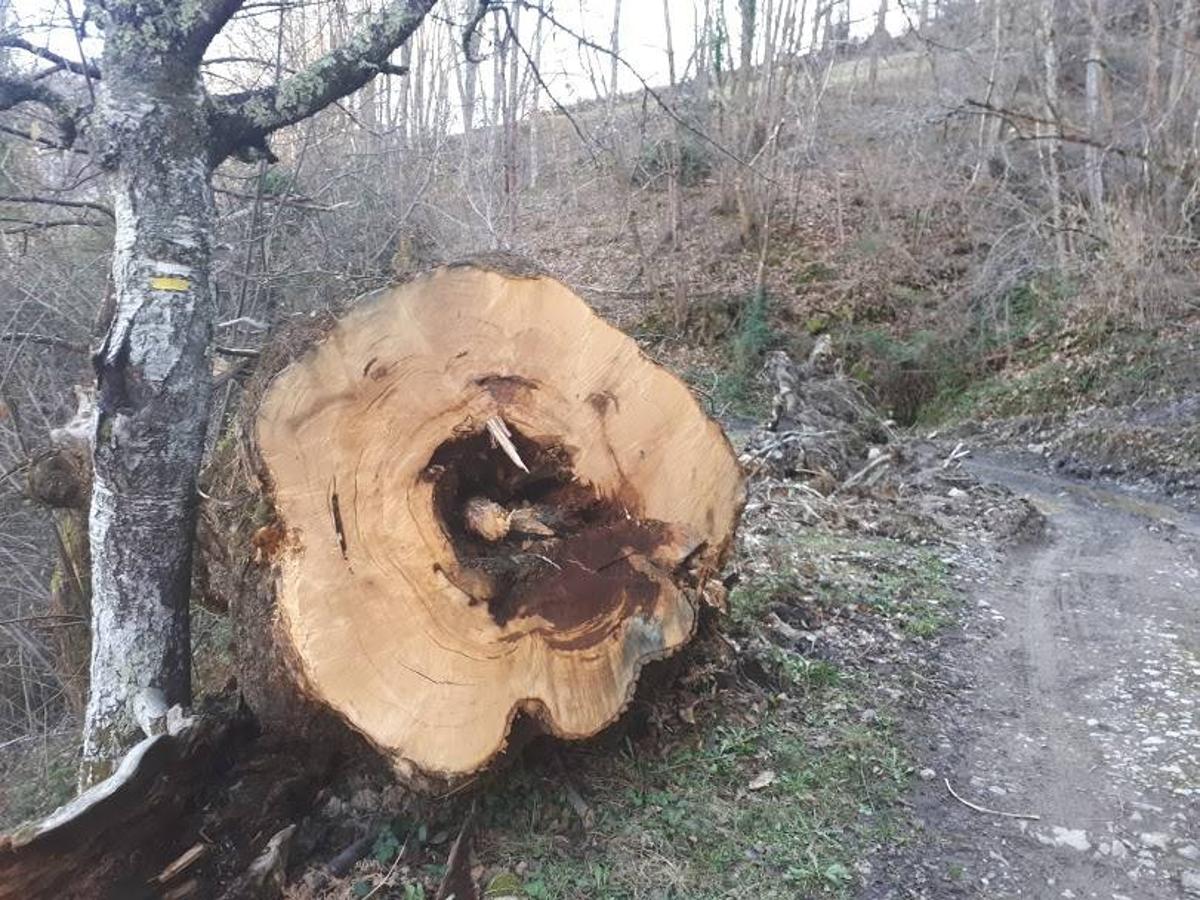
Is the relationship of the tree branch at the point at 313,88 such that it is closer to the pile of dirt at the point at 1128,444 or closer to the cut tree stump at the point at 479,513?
the cut tree stump at the point at 479,513

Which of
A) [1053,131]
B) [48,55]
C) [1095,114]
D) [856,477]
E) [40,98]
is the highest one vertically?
[1095,114]

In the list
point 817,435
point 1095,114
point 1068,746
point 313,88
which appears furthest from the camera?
point 1095,114

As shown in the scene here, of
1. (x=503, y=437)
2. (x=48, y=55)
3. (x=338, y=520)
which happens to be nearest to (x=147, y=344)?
(x=338, y=520)

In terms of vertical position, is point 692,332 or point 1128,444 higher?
point 692,332

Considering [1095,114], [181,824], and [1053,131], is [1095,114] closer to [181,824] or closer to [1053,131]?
[1053,131]

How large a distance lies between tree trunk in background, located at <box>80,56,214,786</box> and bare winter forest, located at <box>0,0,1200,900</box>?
13 mm

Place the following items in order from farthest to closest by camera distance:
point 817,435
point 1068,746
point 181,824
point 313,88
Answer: point 817,435, point 1068,746, point 313,88, point 181,824

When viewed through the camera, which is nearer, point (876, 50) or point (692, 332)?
point (692, 332)

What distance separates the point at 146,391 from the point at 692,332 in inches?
507

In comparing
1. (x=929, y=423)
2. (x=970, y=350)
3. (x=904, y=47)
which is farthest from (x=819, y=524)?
(x=904, y=47)

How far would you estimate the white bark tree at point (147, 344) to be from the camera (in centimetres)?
280

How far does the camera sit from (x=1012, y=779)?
10.2 feet

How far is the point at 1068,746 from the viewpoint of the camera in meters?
3.33

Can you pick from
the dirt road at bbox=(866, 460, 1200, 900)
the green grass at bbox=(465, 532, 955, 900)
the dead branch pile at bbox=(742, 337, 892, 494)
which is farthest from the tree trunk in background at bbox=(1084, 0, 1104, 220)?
the green grass at bbox=(465, 532, 955, 900)
